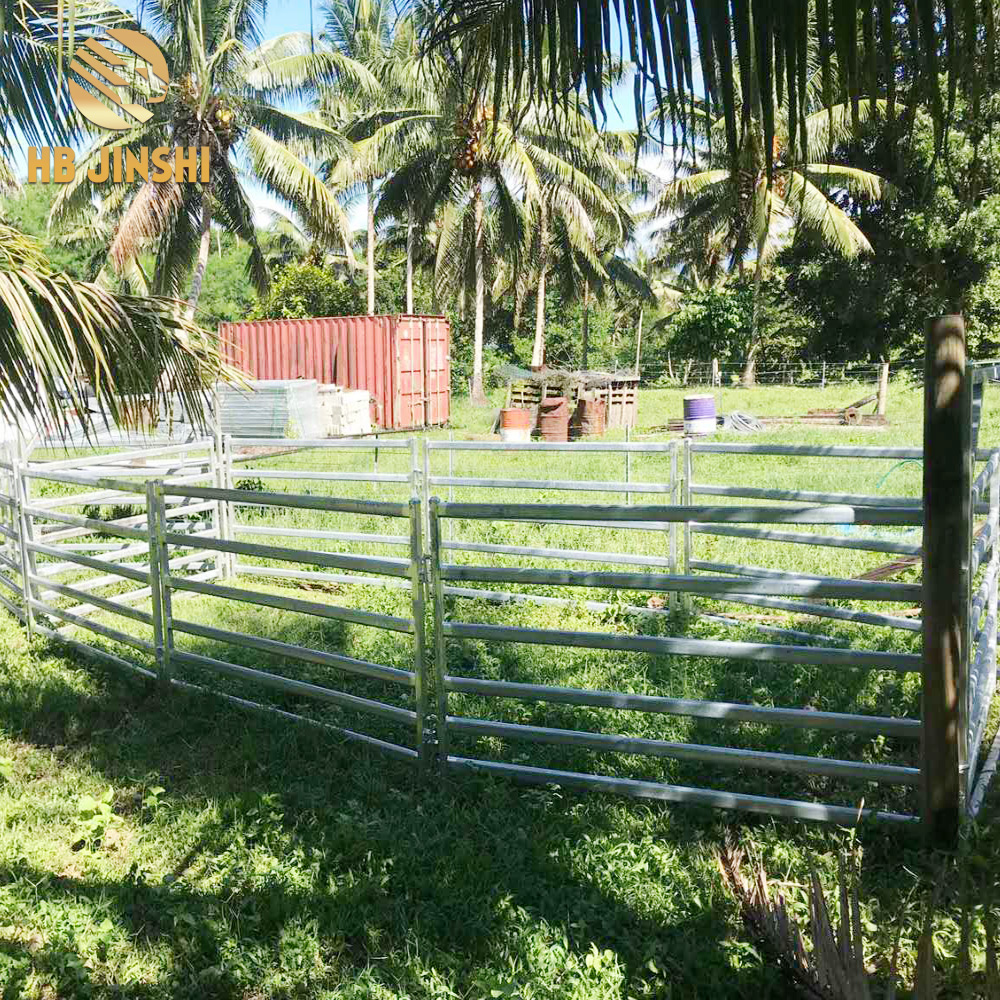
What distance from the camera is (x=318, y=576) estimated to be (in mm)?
8555

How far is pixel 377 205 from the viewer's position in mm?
30609

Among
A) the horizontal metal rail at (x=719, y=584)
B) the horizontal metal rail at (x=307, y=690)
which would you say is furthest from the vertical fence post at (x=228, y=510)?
the horizontal metal rail at (x=719, y=584)

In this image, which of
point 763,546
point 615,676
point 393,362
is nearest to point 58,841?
point 615,676

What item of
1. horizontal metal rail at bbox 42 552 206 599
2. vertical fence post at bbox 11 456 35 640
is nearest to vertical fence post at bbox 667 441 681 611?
horizontal metal rail at bbox 42 552 206 599

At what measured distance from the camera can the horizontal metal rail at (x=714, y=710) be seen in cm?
336

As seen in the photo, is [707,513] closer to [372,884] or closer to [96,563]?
[372,884]

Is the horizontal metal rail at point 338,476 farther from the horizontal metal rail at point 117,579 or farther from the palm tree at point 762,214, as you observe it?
the palm tree at point 762,214

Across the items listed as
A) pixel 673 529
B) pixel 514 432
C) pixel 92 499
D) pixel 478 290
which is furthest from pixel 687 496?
pixel 478 290

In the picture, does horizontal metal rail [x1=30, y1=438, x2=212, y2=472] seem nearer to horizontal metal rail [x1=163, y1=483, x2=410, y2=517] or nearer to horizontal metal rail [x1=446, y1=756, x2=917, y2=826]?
horizontal metal rail [x1=163, y1=483, x2=410, y2=517]

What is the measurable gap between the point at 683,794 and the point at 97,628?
423cm

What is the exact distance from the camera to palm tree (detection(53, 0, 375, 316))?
22.8m

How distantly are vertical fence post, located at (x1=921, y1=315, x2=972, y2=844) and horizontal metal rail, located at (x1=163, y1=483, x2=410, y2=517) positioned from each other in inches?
81.7

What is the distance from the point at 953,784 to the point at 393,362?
22705 mm

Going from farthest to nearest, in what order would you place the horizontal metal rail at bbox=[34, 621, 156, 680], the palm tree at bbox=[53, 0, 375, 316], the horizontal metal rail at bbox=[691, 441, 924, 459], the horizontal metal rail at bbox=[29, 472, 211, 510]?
the palm tree at bbox=[53, 0, 375, 316], the horizontal metal rail at bbox=[29, 472, 211, 510], the horizontal metal rail at bbox=[34, 621, 156, 680], the horizontal metal rail at bbox=[691, 441, 924, 459]
